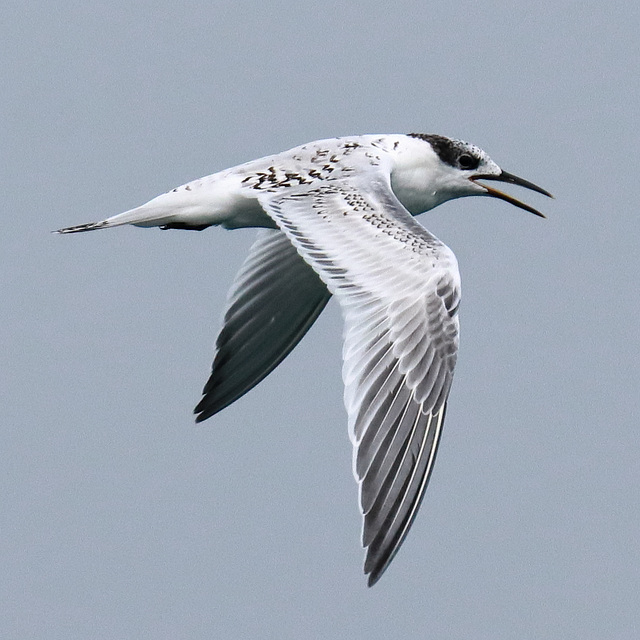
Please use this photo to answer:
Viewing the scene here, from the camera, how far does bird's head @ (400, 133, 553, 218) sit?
40.0 ft

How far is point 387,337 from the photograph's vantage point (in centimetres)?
916

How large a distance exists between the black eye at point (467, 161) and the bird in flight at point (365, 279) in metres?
0.01

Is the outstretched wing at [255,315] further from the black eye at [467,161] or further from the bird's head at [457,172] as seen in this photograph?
the black eye at [467,161]

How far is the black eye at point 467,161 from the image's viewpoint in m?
12.4

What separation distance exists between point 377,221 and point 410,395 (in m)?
1.57

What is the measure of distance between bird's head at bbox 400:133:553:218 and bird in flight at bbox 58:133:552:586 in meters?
0.01

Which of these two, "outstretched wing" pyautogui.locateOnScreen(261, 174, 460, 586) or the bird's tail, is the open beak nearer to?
"outstretched wing" pyautogui.locateOnScreen(261, 174, 460, 586)

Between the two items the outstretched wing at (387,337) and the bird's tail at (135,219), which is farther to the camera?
the bird's tail at (135,219)

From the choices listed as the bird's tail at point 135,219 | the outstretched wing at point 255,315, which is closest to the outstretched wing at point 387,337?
the bird's tail at point 135,219

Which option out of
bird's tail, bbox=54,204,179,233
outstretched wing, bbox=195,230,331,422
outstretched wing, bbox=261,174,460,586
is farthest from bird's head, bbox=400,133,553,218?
bird's tail, bbox=54,204,179,233

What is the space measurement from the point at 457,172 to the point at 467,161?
14 cm

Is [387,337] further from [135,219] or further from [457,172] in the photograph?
[457,172]

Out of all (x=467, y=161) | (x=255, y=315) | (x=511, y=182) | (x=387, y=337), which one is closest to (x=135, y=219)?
(x=255, y=315)

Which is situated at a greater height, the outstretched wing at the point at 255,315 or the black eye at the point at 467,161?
the black eye at the point at 467,161
